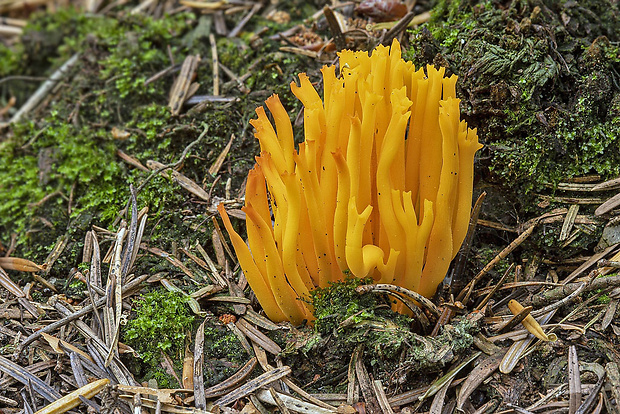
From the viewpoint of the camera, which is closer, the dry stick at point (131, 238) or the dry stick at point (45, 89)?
the dry stick at point (131, 238)

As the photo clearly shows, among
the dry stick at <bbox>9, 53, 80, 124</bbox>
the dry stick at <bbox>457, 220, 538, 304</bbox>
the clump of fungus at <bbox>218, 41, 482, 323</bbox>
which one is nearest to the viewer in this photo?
the clump of fungus at <bbox>218, 41, 482, 323</bbox>

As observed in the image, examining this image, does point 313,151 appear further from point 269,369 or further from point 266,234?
point 269,369

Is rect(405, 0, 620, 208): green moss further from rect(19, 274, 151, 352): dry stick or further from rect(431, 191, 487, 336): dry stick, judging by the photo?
rect(19, 274, 151, 352): dry stick

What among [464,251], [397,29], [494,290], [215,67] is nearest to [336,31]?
[397,29]

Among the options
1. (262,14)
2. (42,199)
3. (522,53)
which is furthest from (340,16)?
(42,199)

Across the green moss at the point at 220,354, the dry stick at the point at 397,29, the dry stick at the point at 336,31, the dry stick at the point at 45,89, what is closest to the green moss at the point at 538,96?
the dry stick at the point at 397,29

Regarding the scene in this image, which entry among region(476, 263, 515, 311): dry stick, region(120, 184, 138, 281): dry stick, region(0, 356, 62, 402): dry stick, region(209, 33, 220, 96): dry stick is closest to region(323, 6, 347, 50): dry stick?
region(209, 33, 220, 96): dry stick

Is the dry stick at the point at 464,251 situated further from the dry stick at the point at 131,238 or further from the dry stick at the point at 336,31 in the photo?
the dry stick at the point at 131,238

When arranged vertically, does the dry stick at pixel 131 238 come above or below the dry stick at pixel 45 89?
below
